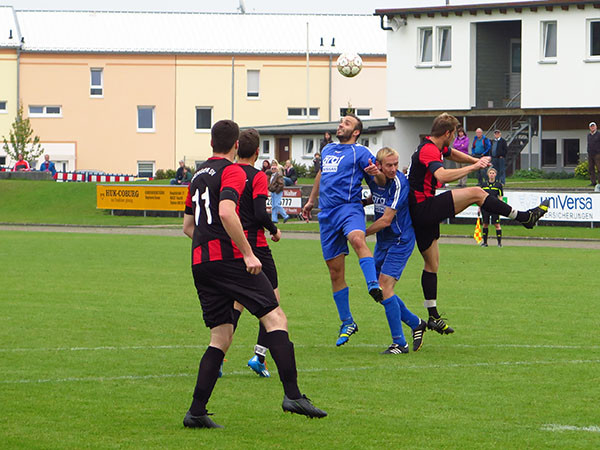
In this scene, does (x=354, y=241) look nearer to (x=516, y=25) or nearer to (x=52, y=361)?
(x=52, y=361)

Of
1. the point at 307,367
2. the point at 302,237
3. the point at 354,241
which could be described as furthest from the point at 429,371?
the point at 302,237

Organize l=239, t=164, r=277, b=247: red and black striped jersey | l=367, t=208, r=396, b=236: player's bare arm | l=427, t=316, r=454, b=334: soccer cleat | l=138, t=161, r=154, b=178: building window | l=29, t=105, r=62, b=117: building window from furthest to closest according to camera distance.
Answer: l=138, t=161, r=154, b=178: building window → l=29, t=105, r=62, b=117: building window → l=427, t=316, r=454, b=334: soccer cleat → l=367, t=208, r=396, b=236: player's bare arm → l=239, t=164, r=277, b=247: red and black striped jersey

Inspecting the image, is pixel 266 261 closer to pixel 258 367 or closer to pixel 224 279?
pixel 258 367

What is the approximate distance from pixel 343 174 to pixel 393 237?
0.80 metres

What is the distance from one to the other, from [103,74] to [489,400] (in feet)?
209

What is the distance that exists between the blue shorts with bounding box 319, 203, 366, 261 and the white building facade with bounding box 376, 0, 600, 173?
3739 centimetres

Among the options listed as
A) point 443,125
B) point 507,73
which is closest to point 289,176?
point 507,73

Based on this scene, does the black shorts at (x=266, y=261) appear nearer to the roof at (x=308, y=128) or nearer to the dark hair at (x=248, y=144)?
the dark hair at (x=248, y=144)

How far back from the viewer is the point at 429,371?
1002cm

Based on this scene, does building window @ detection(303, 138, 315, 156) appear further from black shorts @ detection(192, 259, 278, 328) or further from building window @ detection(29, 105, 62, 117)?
black shorts @ detection(192, 259, 278, 328)

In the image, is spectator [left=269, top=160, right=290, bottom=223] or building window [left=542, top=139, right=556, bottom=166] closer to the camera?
spectator [left=269, top=160, right=290, bottom=223]

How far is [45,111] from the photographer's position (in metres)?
69.4

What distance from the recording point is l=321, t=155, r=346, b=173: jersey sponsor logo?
11.5 metres

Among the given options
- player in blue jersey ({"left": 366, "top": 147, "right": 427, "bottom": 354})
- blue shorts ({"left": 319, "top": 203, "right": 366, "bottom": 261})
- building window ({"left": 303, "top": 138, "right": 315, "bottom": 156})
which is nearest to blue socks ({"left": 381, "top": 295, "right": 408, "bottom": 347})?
player in blue jersey ({"left": 366, "top": 147, "right": 427, "bottom": 354})
